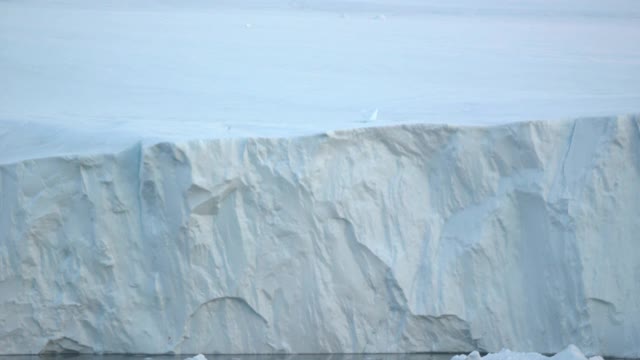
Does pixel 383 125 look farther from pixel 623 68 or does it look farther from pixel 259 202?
pixel 623 68

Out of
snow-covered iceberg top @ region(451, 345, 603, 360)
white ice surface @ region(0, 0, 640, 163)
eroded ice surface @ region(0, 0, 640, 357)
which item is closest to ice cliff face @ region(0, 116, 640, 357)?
eroded ice surface @ region(0, 0, 640, 357)

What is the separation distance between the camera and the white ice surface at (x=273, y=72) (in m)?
7.70

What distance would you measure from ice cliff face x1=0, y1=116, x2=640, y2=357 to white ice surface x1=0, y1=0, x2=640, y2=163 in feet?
0.73

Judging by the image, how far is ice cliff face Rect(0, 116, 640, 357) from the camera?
7.21 metres

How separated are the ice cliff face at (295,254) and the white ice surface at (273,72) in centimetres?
22

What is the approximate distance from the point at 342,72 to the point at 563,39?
2.75m

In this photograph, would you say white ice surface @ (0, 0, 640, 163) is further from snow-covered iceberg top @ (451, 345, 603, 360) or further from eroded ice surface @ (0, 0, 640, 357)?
snow-covered iceberg top @ (451, 345, 603, 360)

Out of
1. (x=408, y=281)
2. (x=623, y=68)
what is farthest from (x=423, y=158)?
(x=623, y=68)

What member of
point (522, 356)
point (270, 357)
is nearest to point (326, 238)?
point (270, 357)

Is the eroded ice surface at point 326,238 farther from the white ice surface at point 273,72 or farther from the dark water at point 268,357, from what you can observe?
the white ice surface at point 273,72

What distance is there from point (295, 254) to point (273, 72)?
7.69ft

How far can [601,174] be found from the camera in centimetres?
725

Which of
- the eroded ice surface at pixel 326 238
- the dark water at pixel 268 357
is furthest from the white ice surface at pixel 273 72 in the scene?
the dark water at pixel 268 357

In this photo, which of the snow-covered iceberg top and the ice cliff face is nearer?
the snow-covered iceberg top
